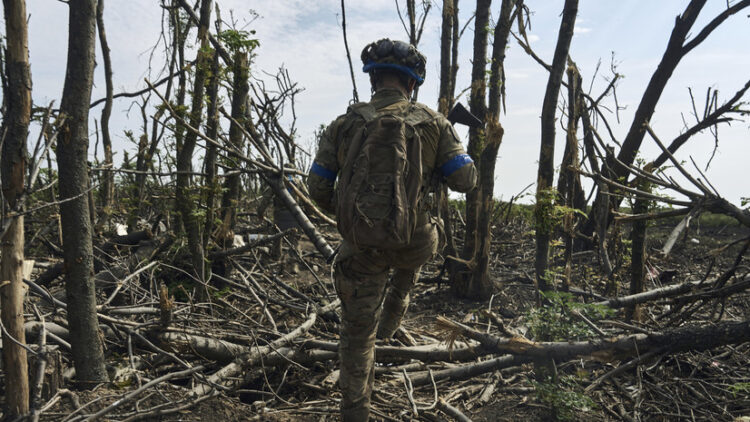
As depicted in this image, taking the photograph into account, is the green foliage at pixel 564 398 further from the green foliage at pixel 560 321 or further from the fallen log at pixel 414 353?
the fallen log at pixel 414 353

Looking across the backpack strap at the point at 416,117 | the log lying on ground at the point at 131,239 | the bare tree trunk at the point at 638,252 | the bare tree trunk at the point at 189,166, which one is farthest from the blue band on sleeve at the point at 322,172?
A: the log lying on ground at the point at 131,239

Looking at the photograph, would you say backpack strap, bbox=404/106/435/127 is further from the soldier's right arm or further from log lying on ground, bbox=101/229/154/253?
log lying on ground, bbox=101/229/154/253

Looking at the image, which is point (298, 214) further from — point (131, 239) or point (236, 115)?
point (131, 239)

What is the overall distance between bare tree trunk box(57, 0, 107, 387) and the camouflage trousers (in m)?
1.52

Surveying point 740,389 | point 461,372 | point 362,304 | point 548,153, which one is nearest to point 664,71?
point 548,153

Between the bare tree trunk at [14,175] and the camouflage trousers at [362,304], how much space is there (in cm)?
175

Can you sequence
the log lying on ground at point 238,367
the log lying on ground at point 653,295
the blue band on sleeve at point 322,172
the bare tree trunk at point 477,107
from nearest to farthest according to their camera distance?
the log lying on ground at point 238,367, the blue band on sleeve at point 322,172, the log lying on ground at point 653,295, the bare tree trunk at point 477,107

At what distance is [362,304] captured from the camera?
320 cm

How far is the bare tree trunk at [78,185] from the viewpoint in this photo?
279cm

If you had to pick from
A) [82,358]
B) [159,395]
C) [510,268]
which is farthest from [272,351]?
[510,268]

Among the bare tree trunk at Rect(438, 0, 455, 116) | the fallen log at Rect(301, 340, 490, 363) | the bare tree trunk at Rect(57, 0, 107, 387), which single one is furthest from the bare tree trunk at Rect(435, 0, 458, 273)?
the bare tree trunk at Rect(57, 0, 107, 387)

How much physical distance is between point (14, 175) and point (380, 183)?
1.89m

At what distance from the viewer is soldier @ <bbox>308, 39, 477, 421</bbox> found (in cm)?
317


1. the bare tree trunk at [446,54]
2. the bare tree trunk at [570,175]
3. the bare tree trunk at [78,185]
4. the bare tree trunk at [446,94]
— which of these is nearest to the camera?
the bare tree trunk at [78,185]
